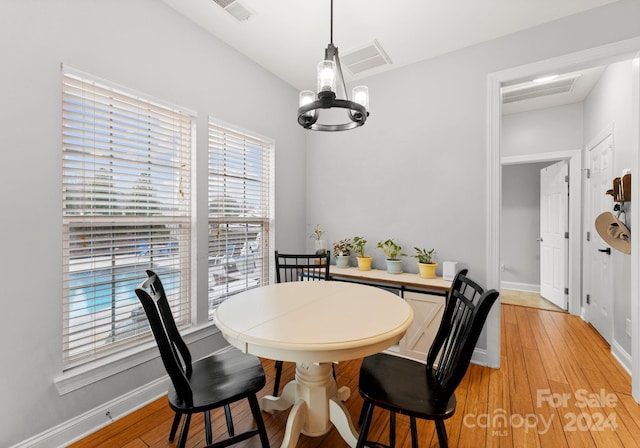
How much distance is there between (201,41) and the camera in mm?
2357

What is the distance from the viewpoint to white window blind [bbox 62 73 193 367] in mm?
1698

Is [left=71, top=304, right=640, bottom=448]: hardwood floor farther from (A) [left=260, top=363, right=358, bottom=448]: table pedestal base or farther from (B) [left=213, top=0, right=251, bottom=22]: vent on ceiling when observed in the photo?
(B) [left=213, top=0, right=251, bottom=22]: vent on ceiling

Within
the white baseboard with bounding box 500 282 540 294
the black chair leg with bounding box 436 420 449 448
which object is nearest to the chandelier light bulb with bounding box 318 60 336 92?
the black chair leg with bounding box 436 420 449 448

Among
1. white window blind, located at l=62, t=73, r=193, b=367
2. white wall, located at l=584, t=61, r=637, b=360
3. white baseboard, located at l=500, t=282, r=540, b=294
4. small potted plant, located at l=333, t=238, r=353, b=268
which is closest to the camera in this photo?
white window blind, located at l=62, t=73, r=193, b=367

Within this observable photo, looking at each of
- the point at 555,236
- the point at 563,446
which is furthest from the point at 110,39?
the point at 555,236

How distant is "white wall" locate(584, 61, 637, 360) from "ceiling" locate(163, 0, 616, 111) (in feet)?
3.11

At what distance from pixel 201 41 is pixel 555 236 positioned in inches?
200

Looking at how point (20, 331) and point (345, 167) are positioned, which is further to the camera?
point (345, 167)

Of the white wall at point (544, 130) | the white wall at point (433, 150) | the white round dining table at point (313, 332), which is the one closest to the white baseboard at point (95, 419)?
the white round dining table at point (313, 332)

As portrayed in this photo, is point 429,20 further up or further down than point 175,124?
further up

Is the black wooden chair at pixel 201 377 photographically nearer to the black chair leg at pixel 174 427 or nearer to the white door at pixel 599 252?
the black chair leg at pixel 174 427

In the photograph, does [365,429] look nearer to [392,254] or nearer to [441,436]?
[441,436]

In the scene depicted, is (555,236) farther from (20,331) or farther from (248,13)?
(20,331)

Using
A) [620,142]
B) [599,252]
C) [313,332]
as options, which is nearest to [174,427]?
[313,332]
